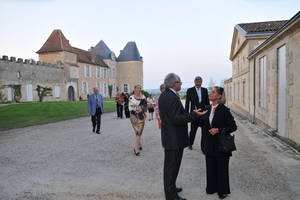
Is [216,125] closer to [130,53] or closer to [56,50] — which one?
[56,50]

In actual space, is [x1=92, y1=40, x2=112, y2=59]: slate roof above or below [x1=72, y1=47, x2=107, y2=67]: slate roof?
above

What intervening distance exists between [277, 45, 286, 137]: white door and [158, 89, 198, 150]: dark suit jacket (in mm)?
5705

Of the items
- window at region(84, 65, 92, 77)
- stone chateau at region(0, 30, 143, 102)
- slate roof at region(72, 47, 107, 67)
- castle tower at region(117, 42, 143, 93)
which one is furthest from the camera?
castle tower at region(117, 42, 143, 93)

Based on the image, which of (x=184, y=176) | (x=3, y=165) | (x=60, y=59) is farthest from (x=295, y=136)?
(x=60, y=59)

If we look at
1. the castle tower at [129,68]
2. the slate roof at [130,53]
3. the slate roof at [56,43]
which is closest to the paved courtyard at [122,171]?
the slate roof at [56,43]

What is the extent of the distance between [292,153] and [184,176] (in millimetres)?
3173

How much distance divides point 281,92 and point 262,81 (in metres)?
3.46

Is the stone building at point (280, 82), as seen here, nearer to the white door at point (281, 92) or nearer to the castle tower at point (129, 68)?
the white door at point (281, 92)

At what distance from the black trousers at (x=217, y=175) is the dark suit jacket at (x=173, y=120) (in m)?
0.63

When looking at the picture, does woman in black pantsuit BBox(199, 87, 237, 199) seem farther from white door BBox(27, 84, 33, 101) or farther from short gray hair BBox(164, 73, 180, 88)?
white door BBox(27, 84, 33, 101)

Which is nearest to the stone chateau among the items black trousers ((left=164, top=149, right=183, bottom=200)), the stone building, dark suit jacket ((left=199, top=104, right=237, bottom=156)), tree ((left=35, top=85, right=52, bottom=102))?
tree ((left=35, top=85, right=52, bottom=102))

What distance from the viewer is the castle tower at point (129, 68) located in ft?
200

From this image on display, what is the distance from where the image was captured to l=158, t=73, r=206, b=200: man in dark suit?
3316mm

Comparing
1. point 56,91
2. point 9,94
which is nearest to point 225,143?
point 9,94
